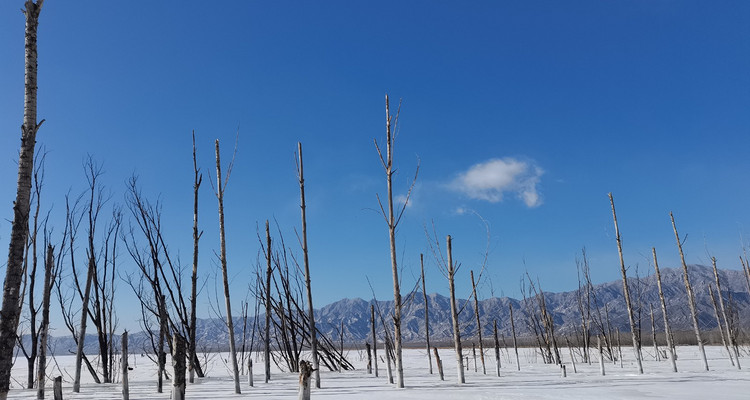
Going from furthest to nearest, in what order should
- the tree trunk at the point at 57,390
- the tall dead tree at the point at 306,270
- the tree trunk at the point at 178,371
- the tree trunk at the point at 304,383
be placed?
the tall dead tree at the point at 306,270 < the tree trunk at the point at 57,390 < the tree trunk at the point at 178,371 < the tree trunk at the point at 304,383

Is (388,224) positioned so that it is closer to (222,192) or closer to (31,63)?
(222,192)

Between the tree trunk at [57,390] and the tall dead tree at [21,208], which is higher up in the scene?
the tall dead tree at [21,208]

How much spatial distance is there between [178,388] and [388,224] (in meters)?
5.91

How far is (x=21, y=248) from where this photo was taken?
18.8 feet

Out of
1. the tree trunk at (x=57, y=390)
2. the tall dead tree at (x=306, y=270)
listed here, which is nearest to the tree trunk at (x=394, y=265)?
the tall dead tree at (x=306, y=270)

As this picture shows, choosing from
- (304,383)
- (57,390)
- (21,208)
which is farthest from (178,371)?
(57,390)

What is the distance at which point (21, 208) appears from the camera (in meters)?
5.82

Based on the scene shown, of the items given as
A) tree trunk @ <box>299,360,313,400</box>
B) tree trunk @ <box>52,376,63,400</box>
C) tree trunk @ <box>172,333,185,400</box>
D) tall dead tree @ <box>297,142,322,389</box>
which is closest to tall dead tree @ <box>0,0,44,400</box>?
tree trunk @ <box>172,333,185,400</box>

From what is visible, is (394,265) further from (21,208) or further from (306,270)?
(21,208)

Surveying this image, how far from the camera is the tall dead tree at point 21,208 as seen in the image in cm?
548

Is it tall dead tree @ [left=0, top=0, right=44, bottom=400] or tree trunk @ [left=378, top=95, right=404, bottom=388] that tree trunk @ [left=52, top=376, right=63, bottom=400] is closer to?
tall dead tree @ [left=0, top=0, right=44, bottom=400]

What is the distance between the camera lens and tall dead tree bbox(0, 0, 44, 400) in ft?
18.0

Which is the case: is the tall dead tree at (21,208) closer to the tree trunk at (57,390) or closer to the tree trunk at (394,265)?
the tree trunk at (57,390)

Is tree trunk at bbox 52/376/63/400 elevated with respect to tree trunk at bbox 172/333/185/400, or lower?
lower
